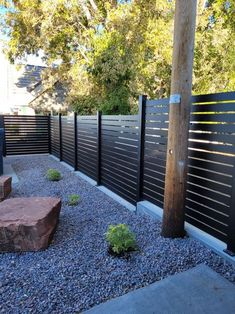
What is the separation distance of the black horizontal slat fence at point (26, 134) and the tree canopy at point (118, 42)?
207cm

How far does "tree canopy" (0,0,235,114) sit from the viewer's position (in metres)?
9.13

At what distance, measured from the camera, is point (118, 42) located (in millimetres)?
8938

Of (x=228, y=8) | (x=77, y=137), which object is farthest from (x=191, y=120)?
(x=228, y=8)

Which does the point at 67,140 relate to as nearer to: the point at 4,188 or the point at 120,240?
the point at 4,188

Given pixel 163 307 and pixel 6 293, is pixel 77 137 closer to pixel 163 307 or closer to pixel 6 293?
pixel 6 293

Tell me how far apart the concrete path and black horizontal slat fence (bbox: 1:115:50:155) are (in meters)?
8.22

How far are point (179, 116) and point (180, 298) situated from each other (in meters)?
1.54

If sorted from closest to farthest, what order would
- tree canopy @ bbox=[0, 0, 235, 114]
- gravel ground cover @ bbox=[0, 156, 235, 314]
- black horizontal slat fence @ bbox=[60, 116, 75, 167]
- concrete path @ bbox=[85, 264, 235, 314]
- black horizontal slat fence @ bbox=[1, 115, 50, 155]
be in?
concrete path @ bbox=[85, 264, 235, 314] < gravel ground cover @ bbox=[0, 156, 235, 314] < black horizontal slat fence @ bbox=[60, 116, 75, 167] < black horizontal slat fence @ bbox=[1, 115, 50, 155] < tree canopy @ bbox=[0, 0, 235, 114]

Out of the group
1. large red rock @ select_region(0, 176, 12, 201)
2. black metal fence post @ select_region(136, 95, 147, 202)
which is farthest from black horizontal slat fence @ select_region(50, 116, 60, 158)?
black metal fence post @ select_region(136, 95, 147, 202)

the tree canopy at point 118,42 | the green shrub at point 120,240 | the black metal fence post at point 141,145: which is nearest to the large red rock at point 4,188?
the black metal fence post at point 141,145

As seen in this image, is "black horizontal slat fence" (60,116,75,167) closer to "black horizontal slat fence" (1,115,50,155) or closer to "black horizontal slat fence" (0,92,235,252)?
"black horizontal slat fence" (0,92,235,252)

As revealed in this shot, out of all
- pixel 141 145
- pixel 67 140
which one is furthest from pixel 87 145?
pixel 141 145

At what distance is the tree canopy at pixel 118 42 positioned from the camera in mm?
9133

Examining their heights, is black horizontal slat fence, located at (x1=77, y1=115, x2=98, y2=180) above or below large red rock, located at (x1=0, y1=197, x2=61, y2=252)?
above
